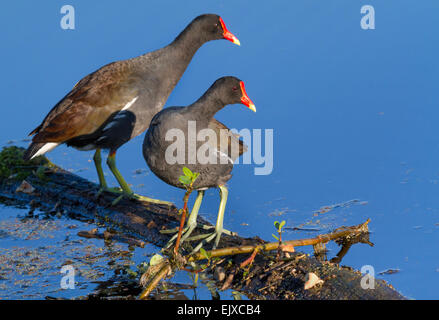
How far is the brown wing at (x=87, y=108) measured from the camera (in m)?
5.17

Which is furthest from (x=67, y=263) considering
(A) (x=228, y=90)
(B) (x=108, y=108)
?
(A) (x=228, y=90)

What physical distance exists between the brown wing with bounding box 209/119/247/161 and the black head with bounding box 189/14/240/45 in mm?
1416

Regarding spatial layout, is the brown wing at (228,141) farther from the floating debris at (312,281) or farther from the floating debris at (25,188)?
the floating debris at (25,188)

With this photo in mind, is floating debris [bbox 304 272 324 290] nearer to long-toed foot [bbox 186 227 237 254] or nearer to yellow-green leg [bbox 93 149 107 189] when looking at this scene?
long-toed foot [bbox 186 227 237 254]

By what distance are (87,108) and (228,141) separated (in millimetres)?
1393

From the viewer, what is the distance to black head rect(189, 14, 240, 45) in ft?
18.7

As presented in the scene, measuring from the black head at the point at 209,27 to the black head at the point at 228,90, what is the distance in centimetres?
146

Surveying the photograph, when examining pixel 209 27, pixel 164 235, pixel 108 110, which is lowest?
pixel 164 235

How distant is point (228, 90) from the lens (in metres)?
4.34

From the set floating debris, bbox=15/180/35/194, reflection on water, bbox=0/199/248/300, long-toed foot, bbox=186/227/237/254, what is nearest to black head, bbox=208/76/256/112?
long-toed foot, bbox=186/227/237/254

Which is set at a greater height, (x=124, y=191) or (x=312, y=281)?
(x=124, y=191)

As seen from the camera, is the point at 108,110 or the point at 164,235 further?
the point at 108,110

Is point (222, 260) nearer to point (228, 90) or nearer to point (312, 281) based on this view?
point (312, 281)
